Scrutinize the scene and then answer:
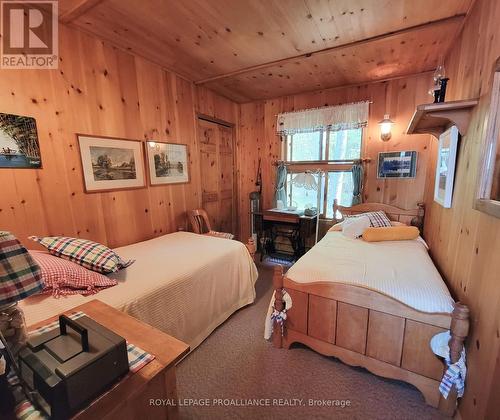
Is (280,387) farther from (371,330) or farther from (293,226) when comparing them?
(293,226)

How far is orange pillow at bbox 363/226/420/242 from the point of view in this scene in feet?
8.01

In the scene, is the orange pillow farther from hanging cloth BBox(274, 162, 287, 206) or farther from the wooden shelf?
hanging cloth BBox(274, 162, 287, 206)

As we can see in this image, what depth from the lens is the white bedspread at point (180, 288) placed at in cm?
139

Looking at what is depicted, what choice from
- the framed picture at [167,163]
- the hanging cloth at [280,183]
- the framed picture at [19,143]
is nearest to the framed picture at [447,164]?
the hanging cloth at [280,183]

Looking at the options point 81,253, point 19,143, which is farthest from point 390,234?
point 19,143

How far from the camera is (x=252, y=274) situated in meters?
2.51

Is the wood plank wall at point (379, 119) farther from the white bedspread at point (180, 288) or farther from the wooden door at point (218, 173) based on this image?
the white bedspread at point (180, 288)

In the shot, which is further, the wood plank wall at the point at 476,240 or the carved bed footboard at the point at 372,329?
the carved bed footboard at the point at 372,329

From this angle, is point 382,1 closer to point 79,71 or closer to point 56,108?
point 79,71

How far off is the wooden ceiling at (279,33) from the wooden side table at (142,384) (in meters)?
2.08

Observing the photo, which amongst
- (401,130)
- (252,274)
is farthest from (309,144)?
(252,274)

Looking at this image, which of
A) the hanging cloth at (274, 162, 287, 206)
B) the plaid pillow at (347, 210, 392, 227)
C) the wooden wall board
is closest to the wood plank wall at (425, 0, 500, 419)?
the wooden wall board

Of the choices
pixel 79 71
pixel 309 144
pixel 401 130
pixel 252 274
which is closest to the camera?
pixel 79 71

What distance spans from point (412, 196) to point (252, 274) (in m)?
2.26
